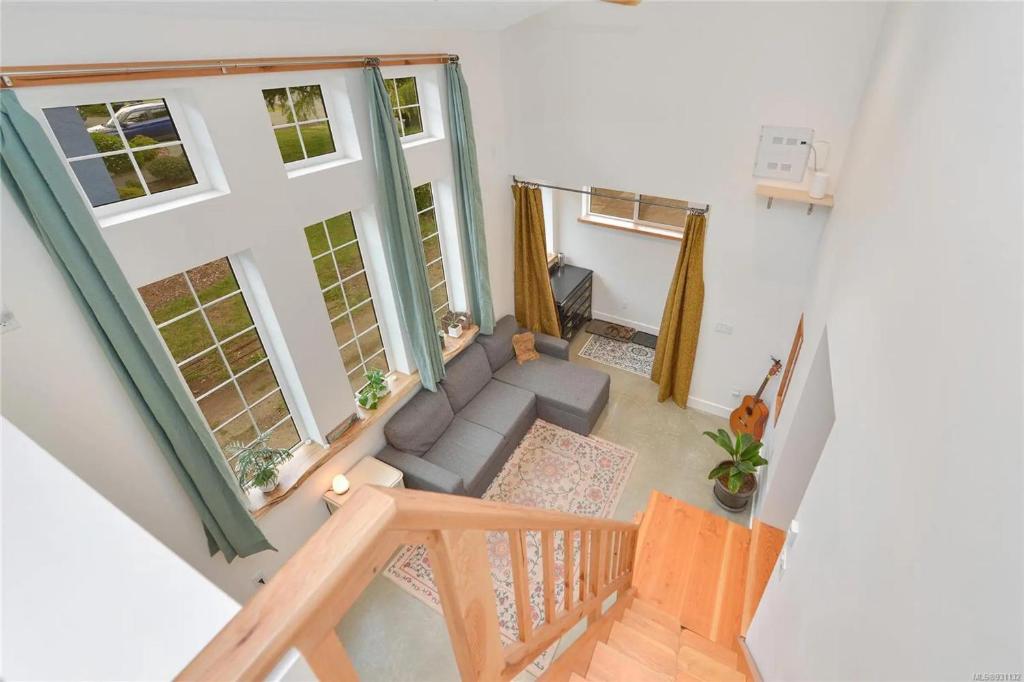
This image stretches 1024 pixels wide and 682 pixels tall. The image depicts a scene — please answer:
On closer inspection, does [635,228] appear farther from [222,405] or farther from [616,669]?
[222,405]

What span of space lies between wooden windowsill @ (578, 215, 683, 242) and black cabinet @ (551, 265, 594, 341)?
0.69 metres

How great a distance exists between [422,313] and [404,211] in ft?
2.85

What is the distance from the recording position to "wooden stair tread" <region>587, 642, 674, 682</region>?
2109 mm

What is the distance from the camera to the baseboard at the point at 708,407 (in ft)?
16.9

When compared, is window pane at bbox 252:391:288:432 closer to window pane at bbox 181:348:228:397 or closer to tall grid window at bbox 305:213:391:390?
tall grid window at bbox 305:213:391:390

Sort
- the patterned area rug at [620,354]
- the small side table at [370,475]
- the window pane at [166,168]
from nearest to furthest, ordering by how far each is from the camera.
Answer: the window pane at [166,168]
the small side table at [370,475]
the patterned area rug at [620,354]

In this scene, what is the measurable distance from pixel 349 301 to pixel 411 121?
2.78 m

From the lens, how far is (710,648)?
2898mm

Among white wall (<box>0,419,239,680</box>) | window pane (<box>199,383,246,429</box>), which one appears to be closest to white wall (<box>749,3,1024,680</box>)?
white wall (<box>0,419,239,680</box>)

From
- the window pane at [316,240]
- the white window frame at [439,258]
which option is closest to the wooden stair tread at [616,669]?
the white window frame at [439,258]

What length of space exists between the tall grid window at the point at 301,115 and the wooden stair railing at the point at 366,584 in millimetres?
3054

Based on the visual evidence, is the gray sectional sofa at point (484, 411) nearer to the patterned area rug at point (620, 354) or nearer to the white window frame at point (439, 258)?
the white window frame at point (439, 258)

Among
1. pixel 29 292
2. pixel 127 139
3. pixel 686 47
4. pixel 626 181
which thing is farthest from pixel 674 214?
pixel 29 292

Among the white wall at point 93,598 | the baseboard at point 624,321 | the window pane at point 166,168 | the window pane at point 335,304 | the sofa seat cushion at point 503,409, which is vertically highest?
the window pane at point 166,168
